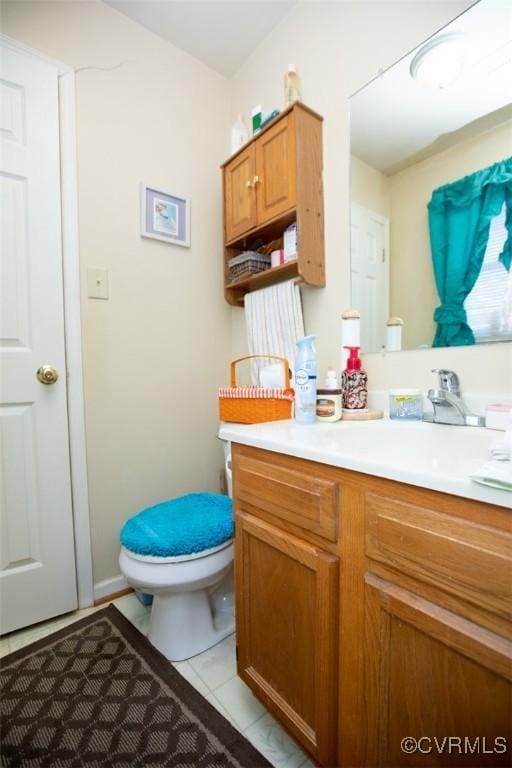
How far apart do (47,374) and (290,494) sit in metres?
1.01

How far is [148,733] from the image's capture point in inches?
33.5

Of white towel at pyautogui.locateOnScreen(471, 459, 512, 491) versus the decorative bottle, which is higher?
the decorative bottle

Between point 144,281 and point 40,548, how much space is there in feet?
3.61

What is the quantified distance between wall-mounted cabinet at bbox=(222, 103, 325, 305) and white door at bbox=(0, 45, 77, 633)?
2.29 ft

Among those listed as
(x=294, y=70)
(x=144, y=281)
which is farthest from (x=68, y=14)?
(x=144, y=281)

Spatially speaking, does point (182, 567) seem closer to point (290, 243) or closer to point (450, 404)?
point (450, 404)

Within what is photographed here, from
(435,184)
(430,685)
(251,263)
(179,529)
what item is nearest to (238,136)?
(251,263)

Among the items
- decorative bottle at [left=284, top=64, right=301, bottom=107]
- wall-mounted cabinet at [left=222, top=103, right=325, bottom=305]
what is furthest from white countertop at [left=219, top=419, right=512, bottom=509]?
decorative bottle at [left=284, top=64, right=301, bottom=107]

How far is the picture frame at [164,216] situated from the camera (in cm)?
143

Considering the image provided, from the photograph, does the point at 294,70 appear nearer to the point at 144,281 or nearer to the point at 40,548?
the point at 144,281

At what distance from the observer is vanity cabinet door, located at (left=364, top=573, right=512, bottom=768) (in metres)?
0.45

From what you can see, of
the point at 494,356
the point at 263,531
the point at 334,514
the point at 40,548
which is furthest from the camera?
the point at 40,548

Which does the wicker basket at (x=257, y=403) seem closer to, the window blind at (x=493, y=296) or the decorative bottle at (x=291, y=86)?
the window blind at (x=493, y=296)

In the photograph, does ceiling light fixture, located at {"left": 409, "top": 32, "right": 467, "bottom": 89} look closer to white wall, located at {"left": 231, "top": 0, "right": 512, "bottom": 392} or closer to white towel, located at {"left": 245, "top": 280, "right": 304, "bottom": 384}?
white wall, located at {"left": 231, "top": 0, "right": 512, "bottom": 392}
